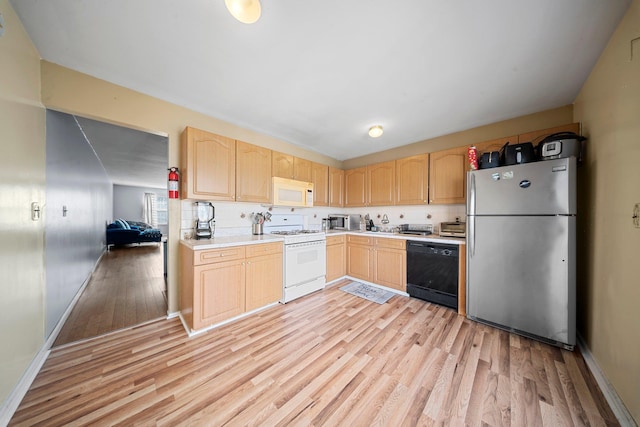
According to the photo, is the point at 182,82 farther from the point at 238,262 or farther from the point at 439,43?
the point at 439,43

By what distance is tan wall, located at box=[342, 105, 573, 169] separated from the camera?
2.33m

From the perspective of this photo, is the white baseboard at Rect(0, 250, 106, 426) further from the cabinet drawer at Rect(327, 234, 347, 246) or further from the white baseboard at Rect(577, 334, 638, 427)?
the white baseboard at Rect(577, 334, 638, 427)

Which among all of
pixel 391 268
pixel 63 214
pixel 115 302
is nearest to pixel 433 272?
pixel 391 268

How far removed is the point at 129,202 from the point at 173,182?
918 cm

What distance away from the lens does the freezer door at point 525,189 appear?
5.94 feet

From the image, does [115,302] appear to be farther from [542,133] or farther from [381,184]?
[542,133]

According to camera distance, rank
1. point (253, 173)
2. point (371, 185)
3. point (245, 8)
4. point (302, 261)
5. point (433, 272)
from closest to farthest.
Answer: point (245, 8) < point (433, 272) < point (253, 173) < point (302, 261) < point (371, 185)

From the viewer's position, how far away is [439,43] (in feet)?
4.89

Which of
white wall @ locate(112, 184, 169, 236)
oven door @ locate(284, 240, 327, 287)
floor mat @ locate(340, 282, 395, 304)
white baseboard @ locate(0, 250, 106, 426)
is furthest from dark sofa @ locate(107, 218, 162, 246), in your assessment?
floor mat @ locate(340, 282, 395, 304)

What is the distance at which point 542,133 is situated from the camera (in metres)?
2.36

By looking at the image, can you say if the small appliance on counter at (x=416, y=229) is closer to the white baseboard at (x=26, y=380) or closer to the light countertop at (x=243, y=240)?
the light countertop at (x=243, y=240)

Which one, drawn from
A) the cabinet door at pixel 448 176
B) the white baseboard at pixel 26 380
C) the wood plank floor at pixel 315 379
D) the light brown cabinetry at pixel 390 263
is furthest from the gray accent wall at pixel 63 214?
the cabinet door at pixel 448 176

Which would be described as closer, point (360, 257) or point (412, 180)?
point (412, 180)

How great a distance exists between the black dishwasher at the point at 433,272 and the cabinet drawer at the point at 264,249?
73.0 inches
